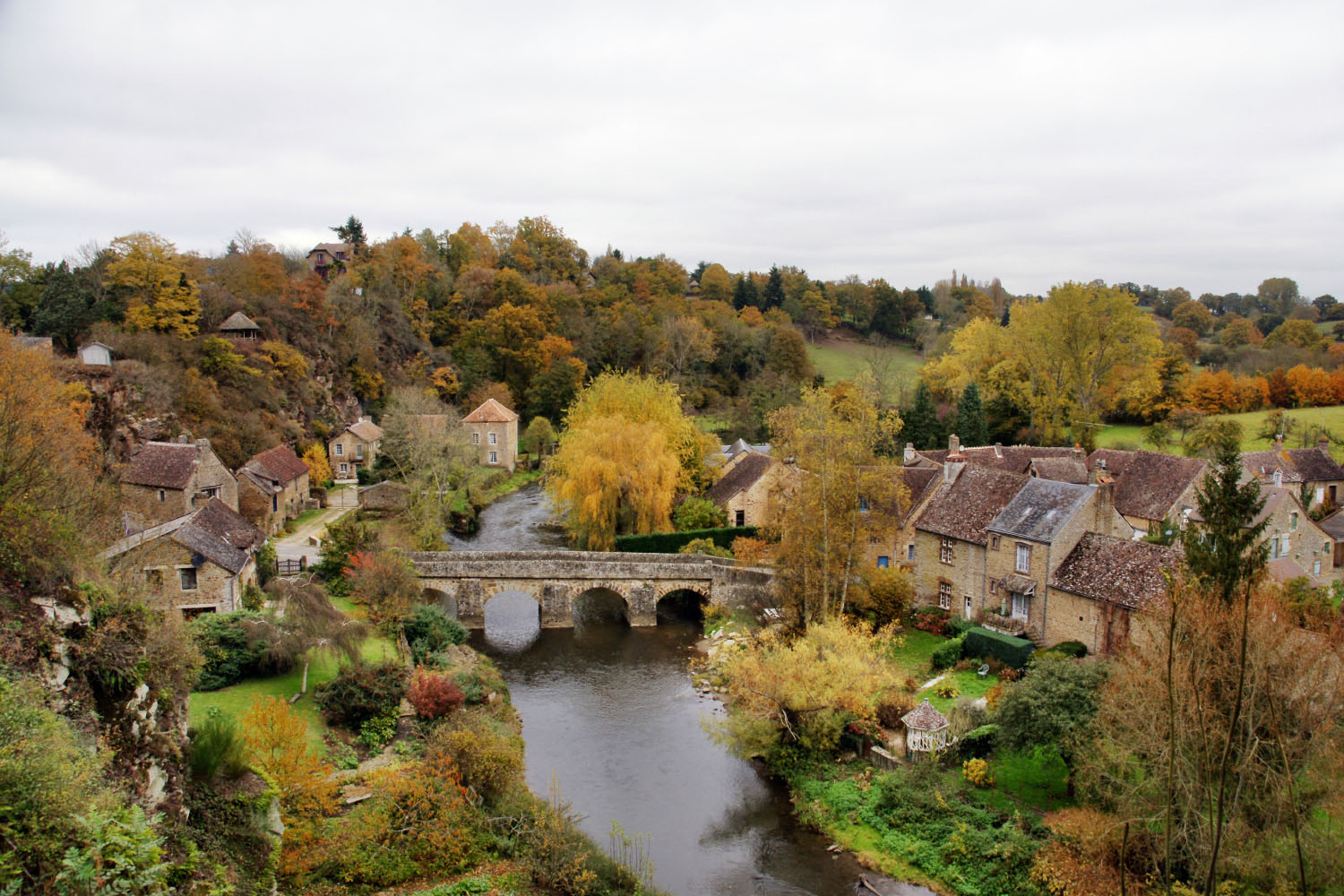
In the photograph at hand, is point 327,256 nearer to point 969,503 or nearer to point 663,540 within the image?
point 663,540

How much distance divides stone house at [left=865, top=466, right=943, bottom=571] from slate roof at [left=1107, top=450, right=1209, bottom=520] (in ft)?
28.8

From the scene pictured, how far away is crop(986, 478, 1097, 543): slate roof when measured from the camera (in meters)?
28.6

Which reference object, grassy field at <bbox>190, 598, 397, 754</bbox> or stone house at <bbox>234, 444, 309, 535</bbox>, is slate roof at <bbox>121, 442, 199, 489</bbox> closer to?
stone house at <bbox>234, 444, 309, 535</bbox>

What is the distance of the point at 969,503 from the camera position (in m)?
33.3

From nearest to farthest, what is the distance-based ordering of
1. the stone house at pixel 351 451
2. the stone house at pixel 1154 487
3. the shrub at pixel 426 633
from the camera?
the shrub at pixel 426 633, the stone house at pixel 1154 487, the stone house at pixel 351 451

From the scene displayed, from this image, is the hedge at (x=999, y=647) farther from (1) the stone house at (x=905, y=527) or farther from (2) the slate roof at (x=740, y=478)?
(2) the slate roof at (x=740, y=478)

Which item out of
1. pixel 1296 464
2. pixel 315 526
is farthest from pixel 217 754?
pixel 1296 464

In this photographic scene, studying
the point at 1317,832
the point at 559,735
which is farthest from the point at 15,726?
the point at 1317,832

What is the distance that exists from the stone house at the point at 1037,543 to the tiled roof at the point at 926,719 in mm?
7591

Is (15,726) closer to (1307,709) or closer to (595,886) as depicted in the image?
(595,886)

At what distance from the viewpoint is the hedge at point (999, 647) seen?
26.8 m

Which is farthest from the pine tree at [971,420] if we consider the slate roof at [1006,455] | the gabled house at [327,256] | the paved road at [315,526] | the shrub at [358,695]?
the gabled house at [327,256]

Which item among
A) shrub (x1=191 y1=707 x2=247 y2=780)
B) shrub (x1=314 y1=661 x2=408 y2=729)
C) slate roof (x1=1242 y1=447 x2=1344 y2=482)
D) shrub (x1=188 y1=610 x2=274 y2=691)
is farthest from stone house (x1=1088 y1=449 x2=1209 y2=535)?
shrub (x1=188 y1=610 x2=274 y2=691)

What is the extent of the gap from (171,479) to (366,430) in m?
24.0
